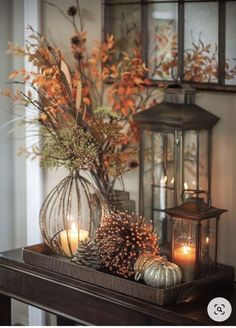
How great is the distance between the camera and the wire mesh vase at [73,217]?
2607 millimetres

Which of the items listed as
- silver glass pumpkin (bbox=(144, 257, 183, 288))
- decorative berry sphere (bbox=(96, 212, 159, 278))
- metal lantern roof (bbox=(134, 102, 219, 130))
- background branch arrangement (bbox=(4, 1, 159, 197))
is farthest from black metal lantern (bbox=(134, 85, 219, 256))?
silver glass pumpkin (bbox=(144, 257, 183, 288))

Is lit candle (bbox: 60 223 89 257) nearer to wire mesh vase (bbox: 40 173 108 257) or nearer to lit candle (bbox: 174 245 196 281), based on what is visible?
wire mesh vase (bbox: 40 173 108 257)

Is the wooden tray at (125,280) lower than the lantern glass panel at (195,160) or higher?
lower

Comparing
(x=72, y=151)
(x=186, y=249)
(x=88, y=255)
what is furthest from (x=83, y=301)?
(x=72, y=151)

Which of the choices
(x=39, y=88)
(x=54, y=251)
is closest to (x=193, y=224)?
(x=54, y=251)

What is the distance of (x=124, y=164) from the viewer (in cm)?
289

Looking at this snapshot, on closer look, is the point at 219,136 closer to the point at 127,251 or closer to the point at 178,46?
the point at 178,46

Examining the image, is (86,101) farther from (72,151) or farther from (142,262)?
(142,262)

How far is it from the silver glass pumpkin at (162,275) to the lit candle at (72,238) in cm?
38

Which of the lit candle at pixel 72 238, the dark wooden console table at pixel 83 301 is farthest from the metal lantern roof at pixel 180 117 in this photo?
the dark wooden console table at pixel 83 301

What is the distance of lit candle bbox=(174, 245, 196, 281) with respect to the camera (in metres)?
2.41

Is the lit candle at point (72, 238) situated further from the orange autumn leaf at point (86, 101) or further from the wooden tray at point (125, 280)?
the orange autumn leaf at point (86, 101)

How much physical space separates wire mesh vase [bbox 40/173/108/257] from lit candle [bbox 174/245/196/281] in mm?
319

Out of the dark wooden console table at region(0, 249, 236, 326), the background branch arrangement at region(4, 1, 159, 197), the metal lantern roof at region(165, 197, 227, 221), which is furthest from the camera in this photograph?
the background branch arrangement at region(4, 1, 159, 197)
